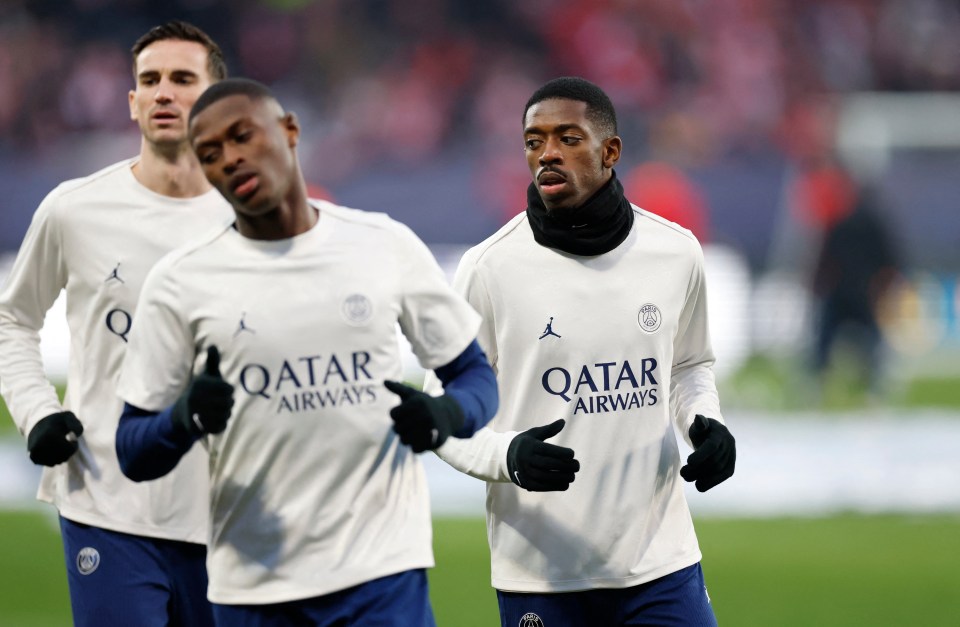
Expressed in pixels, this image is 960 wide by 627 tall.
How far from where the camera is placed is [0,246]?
1731 cm

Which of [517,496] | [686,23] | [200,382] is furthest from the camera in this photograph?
[686,23]

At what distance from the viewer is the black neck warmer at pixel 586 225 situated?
4.41 m

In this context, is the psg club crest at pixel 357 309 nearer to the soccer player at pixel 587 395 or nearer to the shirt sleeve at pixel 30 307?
the soccer player at pixel 587 395

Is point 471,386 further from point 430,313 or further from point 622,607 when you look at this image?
point 622,607

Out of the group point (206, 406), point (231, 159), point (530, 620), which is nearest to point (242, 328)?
point (206, 406)

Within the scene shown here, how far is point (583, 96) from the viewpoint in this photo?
445cm

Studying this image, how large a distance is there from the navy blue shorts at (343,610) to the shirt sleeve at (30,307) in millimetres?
1312

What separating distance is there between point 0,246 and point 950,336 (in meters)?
11.3

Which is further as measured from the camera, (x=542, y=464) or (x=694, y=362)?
(x=694, y=362)

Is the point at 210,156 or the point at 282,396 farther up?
the point at 210,156

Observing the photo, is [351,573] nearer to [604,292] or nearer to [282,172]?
[282,172]

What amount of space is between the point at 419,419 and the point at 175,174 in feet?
5.32

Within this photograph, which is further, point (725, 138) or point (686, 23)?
point (686, 23)

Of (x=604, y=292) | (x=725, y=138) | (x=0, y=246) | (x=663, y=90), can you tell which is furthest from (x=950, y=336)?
(x=604, y=292)
